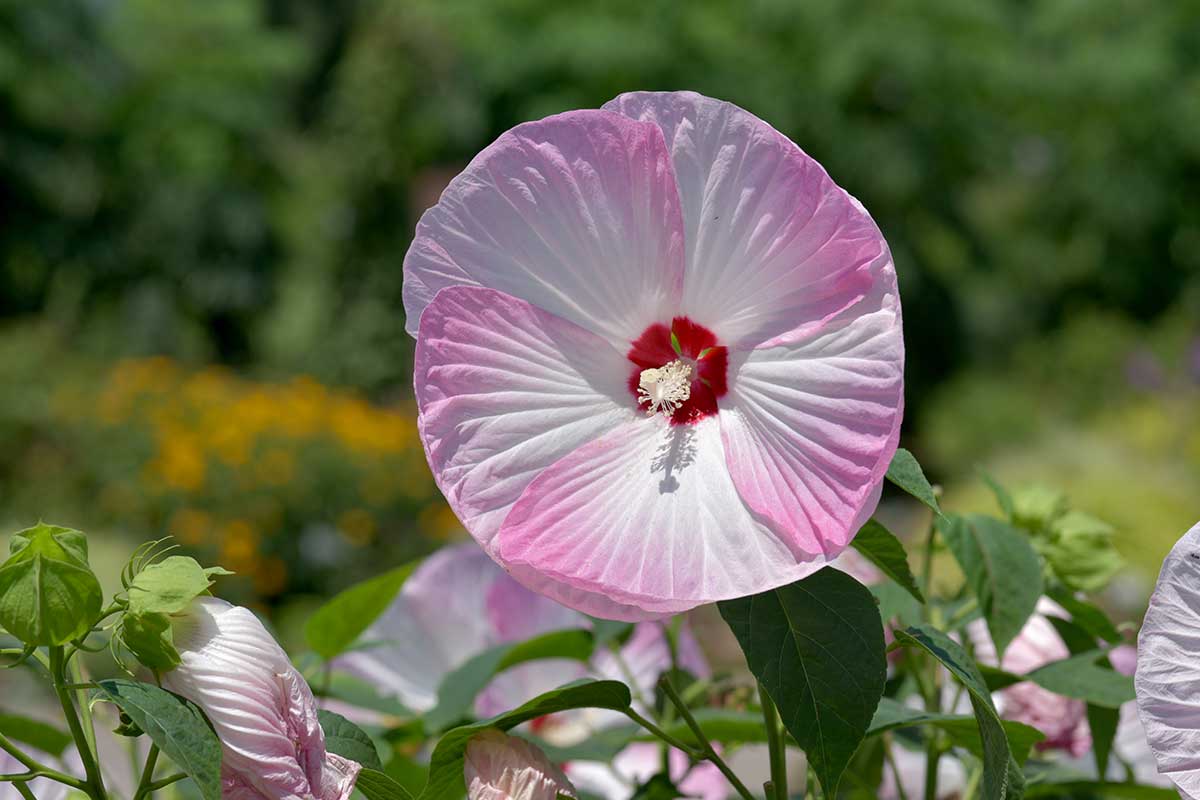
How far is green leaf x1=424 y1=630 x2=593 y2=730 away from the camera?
0.54 meters

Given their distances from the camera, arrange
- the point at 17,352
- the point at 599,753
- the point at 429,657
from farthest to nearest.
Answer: the point at 17,352, the point at 429,657, the point at 599,753

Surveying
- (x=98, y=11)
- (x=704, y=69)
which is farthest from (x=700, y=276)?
(x=98, y=11)

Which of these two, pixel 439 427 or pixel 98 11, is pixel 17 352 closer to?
pixel 98 11

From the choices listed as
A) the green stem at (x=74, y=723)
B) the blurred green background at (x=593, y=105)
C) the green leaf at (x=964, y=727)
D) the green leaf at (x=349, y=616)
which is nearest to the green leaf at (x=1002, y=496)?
the green leaf at (x=964, y=727)

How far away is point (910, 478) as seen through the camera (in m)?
0.36

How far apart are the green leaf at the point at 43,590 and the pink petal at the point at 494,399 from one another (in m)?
0.10

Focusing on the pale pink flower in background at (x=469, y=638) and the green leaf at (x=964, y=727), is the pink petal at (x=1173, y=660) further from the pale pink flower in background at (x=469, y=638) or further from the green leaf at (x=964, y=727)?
the pale pink flower in background at (x=469, y=638)

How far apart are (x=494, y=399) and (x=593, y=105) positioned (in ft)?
26.1

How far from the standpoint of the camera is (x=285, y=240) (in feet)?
32.4

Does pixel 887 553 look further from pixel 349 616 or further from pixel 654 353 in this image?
pixel 349 616

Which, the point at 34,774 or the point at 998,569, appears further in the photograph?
the point at 998,569

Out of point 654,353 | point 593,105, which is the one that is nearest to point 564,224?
point 654,353

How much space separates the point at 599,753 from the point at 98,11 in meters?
10.6

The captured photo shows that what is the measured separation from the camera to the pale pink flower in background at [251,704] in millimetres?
333
